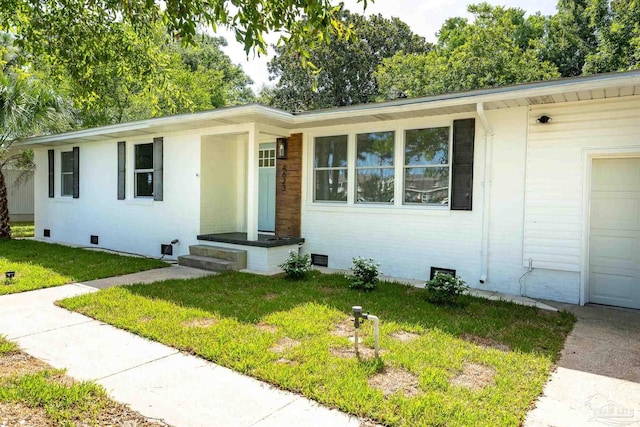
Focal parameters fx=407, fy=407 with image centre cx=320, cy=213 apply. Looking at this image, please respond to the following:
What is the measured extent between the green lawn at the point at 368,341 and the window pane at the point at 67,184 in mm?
7261

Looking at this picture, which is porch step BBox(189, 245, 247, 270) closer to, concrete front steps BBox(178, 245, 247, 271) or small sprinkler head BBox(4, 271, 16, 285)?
concrete front steps BBox(178, 245, 247, 271)

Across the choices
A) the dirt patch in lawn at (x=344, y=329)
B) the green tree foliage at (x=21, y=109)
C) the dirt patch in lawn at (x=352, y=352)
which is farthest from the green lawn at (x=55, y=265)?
the dirt patch in lawn at (x=352, y=352)

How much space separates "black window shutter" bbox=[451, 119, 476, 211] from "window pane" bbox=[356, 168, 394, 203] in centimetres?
117

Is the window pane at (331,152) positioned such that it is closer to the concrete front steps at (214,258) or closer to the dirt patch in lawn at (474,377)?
the concrete front steps at (214,258)

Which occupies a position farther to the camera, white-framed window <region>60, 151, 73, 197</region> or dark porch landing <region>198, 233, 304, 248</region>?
white-framed window <region>60, 151, 73, 197</region>

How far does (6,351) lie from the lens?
365 centimetres

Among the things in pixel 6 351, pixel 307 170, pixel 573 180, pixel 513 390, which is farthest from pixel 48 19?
pixel 573 180

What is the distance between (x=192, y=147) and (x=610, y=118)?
7.28 metres

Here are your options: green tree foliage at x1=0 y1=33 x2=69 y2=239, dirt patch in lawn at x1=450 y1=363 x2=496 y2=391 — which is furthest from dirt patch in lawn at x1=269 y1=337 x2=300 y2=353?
green tree foliage at x1=0 y1=33 x2=69 y2=239

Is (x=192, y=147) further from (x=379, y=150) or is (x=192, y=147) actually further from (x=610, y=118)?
(x=610, y=118)

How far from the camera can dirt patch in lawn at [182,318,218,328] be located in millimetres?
4414

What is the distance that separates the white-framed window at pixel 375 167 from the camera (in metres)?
7.18

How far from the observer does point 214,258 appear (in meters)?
7.86

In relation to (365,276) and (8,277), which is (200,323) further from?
(8,277)
